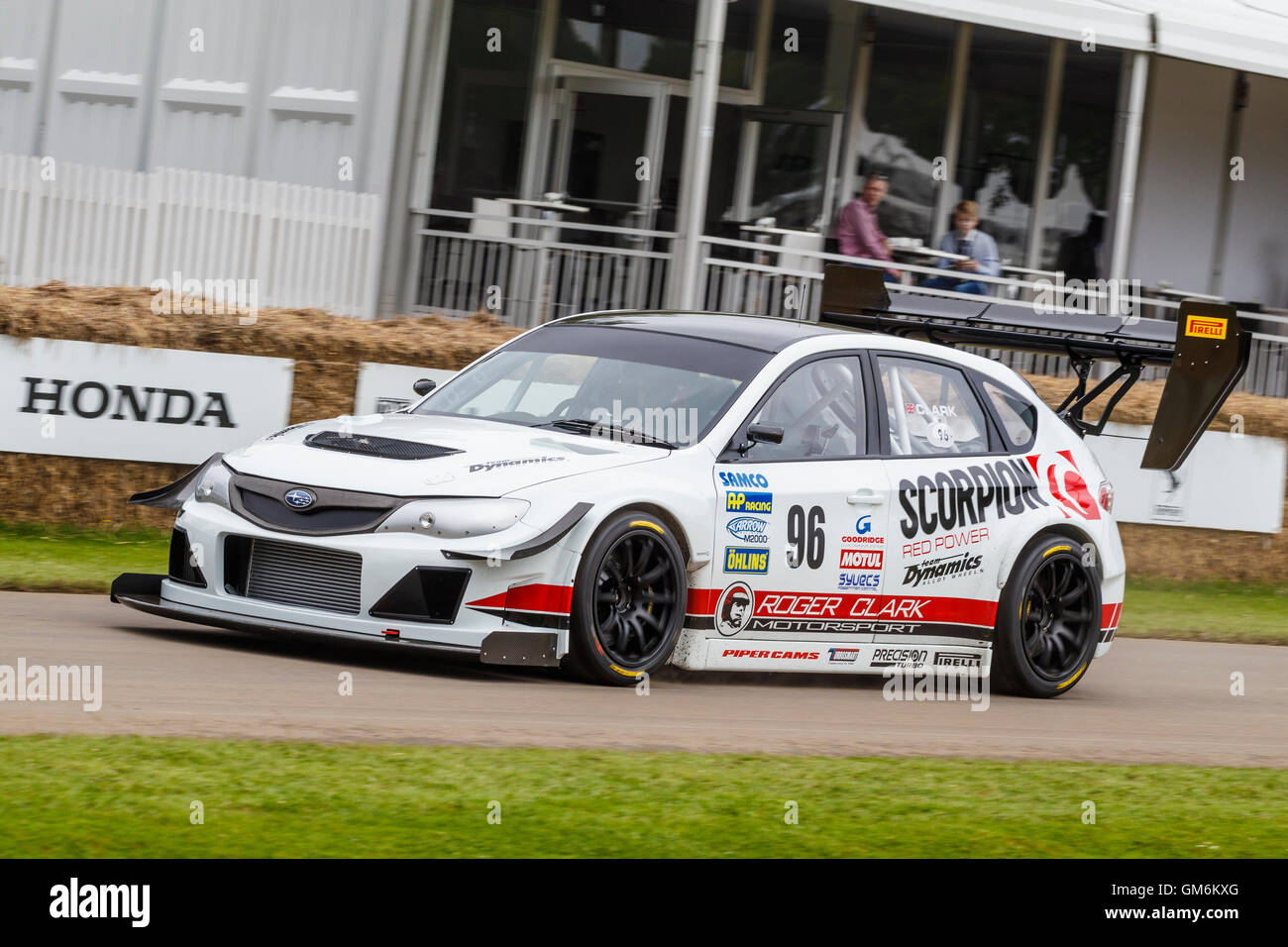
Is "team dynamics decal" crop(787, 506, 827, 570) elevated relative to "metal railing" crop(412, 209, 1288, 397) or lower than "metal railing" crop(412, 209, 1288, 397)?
lower

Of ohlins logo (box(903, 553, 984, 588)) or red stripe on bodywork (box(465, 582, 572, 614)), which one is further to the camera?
ohlins logo (box(903, 553, 984, 588))

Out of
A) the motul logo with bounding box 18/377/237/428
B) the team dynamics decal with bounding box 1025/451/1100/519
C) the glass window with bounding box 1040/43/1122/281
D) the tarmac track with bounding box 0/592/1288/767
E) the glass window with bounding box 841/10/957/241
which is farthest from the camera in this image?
the glass window with bounding box 1040/43/1122/281

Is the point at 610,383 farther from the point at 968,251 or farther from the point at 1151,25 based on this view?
the point at 1151,25

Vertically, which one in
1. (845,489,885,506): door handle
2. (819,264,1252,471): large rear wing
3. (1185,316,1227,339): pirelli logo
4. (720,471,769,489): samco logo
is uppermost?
(1185,316,1227,339): pirelli logo

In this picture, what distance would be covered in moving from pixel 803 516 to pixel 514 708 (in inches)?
74.8

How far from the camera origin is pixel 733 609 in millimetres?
8320

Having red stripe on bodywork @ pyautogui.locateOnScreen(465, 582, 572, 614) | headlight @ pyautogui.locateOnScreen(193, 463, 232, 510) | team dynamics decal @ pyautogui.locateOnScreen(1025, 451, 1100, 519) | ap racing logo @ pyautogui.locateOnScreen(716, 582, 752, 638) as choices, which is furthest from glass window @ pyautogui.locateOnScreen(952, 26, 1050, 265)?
red stripe on bodywork @ pyautogui.locateOnScreen(465, 582, 572, 614)

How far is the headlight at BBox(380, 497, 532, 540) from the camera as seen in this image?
24.6 ft

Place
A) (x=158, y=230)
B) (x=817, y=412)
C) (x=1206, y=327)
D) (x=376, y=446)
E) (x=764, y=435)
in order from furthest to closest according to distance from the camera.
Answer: (x=158, y=230)
(x=1206, y=327)
(x=817, y=412)
(x=764, y=435)
(x=376, y=446)

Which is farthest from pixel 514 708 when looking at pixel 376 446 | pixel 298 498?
pixel 376 446

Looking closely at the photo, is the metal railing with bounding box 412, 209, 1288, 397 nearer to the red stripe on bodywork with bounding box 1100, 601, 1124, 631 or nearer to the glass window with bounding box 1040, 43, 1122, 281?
the glass window with bounding box 1040, 43, 1122, 281

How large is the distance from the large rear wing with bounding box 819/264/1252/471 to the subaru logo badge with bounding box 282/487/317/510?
3.54 meters

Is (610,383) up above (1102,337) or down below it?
below

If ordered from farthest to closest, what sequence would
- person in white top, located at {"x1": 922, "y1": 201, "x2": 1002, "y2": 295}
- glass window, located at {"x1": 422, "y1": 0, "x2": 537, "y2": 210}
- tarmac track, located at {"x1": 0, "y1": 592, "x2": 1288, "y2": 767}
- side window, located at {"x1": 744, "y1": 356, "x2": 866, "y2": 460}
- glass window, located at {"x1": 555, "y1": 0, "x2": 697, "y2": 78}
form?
glass window, located at {"x1": 555, "y1": 0, "x2": 697, "y2": 78}, glass window, located at {"x1": 422, "y1": 0, "x2": 537, "y2": 210}, person in white top, located at {"x1": 922, "y1": 201, "x2": 1002, "y2": 295}, side window, located at {"x1": 744, "y1": 356, "x2": 866, "y2": 460}, tarmac track, located at {"x1": 0, "y1": 592, "x2": 1288, "y2": 767}
